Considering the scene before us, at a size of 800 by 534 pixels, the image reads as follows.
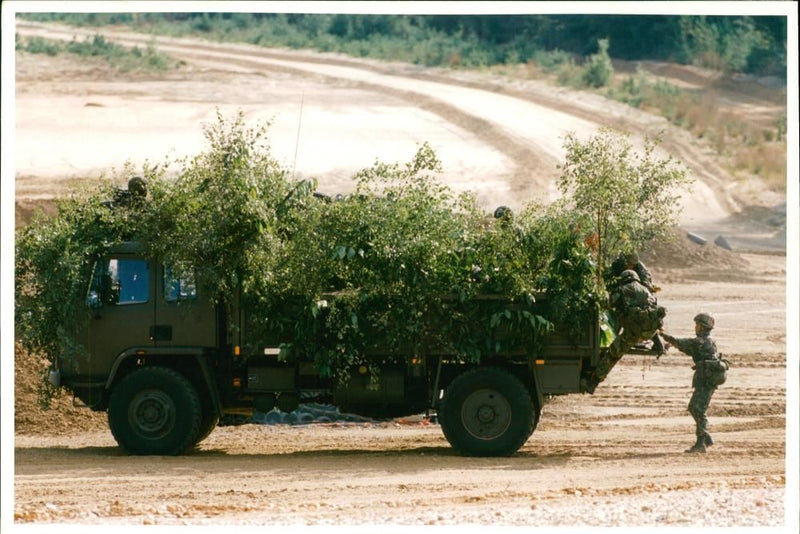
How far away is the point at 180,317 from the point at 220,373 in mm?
796

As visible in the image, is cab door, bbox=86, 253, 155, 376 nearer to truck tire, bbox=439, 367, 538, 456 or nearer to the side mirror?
the side mirror

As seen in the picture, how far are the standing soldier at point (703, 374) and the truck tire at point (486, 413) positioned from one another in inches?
87.2

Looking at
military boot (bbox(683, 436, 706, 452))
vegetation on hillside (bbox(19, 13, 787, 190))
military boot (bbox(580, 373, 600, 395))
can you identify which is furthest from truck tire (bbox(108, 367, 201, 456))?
vegetation on hillside (bbox(19, 13, 787, 190))

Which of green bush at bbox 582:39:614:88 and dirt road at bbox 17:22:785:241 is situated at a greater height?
green bush at bbox 582:39:614:88

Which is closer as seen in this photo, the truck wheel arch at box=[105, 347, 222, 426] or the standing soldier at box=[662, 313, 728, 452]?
the truck wheel arch at box=[105, 347, 222, 426]

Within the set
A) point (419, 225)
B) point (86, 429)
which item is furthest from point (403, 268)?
point (86, 429)

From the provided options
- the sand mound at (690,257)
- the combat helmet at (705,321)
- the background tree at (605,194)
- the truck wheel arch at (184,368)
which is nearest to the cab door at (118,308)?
the truck wheel arch at (184,368)

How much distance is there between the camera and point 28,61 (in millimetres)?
42594

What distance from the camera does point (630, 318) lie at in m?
15.0

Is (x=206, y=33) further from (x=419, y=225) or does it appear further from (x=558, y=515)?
(x=558, y=515)

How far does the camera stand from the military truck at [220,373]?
15.1 meters

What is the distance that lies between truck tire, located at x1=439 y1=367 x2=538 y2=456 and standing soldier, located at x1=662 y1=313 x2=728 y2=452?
221 cm

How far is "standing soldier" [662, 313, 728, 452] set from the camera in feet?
52.4

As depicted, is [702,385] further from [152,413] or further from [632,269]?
[152,413]
